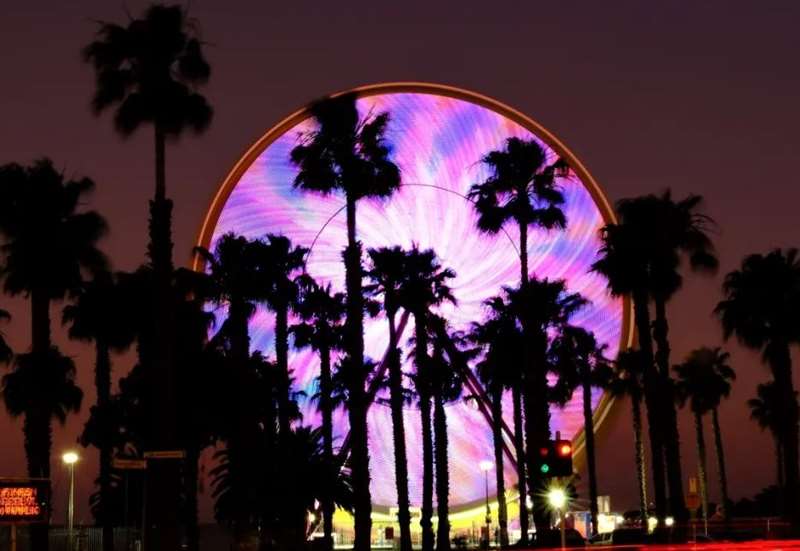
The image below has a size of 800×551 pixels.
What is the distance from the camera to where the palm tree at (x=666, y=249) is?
46250 millimetres

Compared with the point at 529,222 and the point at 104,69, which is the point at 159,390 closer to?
the point at 104,69

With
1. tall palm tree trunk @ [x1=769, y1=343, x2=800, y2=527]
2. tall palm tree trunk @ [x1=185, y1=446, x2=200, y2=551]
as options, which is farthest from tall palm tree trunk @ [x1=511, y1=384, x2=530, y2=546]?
tall palm tree trunk @ [x1=185, y1=446, x2=200, y2=551]

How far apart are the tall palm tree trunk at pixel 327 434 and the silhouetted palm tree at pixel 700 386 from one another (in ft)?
124

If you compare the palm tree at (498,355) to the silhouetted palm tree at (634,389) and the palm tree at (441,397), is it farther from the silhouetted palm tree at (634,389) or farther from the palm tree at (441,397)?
the silhouetted palm tree at (634,389)

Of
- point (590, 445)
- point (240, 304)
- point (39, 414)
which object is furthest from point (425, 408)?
point (39, 414)

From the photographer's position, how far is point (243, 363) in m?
45.6

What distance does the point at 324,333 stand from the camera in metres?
51.5

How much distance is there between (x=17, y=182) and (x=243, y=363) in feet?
35.4

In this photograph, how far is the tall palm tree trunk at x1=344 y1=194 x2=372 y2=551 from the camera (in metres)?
36.1

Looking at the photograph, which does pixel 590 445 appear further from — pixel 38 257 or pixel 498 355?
pixel 38 257

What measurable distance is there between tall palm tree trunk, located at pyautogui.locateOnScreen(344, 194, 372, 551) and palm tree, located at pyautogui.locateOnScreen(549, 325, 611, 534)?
23569 mm

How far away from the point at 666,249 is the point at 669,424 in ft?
19.4

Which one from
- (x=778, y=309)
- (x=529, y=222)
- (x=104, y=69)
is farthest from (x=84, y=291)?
(x=778, y=309)

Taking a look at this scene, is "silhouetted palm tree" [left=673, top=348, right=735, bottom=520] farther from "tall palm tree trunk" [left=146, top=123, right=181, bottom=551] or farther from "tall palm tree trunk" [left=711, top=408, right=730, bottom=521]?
"tall palm tree trunk" [left=146, top=123, right=181, bottom=551]
